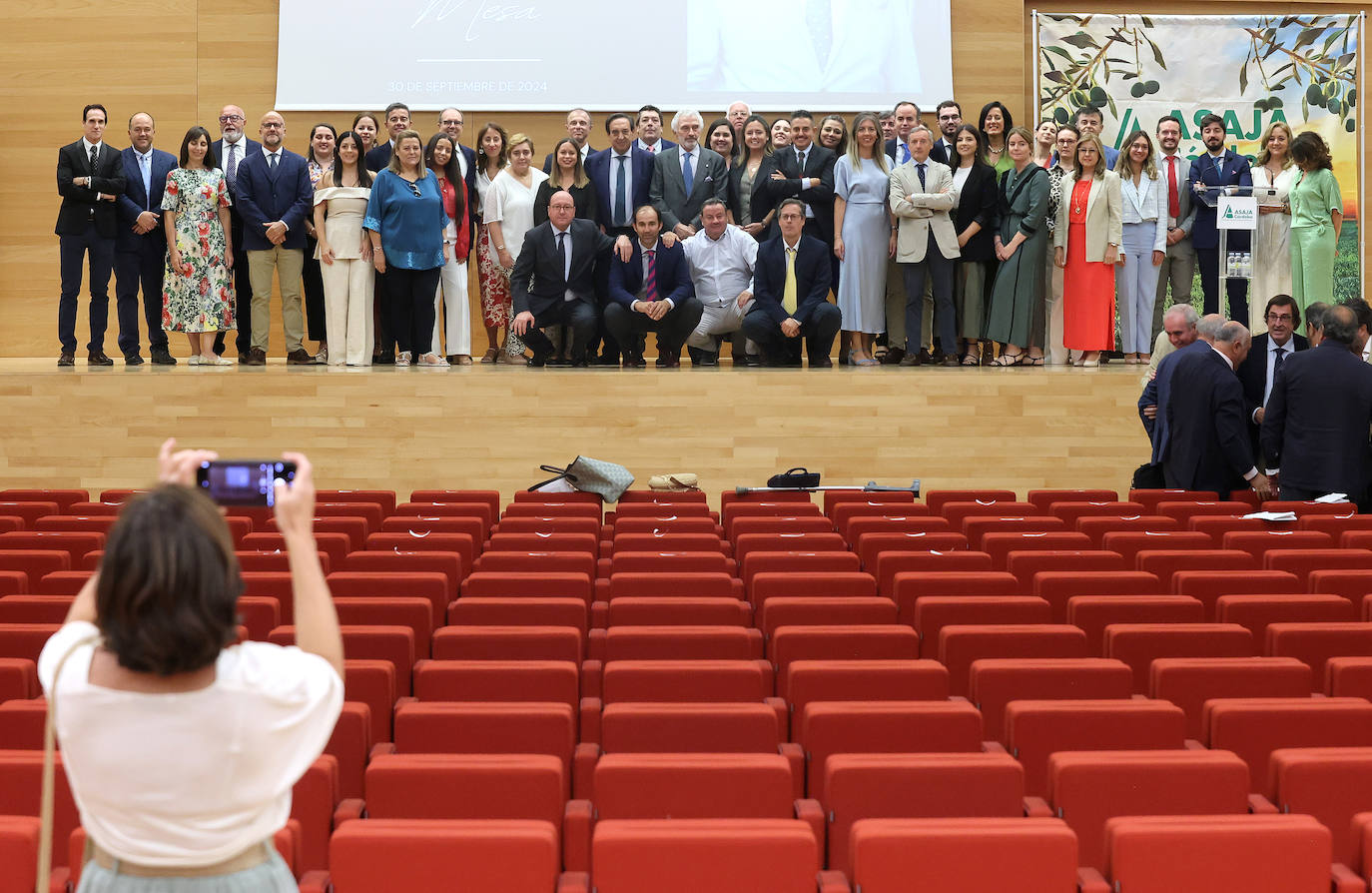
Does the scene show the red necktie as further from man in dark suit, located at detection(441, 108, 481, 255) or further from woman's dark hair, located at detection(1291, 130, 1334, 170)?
man in dark suit, located at detection(441, 108, 481, 255)

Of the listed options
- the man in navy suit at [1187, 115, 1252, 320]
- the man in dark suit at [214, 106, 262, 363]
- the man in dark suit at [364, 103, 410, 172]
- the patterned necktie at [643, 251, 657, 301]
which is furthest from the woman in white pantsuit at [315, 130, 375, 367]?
the man in navy suit at [1187, 115, 1252, 320]

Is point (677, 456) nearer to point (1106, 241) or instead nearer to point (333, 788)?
point (1106, 241)

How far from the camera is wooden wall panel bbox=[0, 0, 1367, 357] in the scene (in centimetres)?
1052

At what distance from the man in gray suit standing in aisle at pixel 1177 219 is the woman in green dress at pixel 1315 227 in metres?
0.58

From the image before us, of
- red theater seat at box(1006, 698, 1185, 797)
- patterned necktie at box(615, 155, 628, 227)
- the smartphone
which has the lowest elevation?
red theater seat at box(1006, 698, 1185, 797)

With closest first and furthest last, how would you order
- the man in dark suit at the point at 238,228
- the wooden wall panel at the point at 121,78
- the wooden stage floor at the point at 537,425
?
the wooden stage floor at the point at 537,425 < the man in dark suit at the point at 238,228 < the wooden wall panel at the point at 121,78

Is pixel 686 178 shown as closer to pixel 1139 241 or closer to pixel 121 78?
pixel 1139 241

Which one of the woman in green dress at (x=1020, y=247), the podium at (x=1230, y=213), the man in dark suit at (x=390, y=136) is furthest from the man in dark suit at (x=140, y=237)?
the podium at (x=1230, y=213)

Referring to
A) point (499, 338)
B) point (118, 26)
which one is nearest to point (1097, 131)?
point (499, 338)

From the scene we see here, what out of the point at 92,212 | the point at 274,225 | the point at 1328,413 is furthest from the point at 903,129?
the point at 92,212

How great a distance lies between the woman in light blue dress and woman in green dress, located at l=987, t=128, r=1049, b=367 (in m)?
0.66

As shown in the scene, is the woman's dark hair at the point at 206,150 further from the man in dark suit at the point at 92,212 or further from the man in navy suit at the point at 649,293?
the man in navy suit at the point at 649,293

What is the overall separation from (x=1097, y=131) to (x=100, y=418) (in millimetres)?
5829

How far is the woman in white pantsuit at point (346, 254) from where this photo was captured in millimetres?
8250
